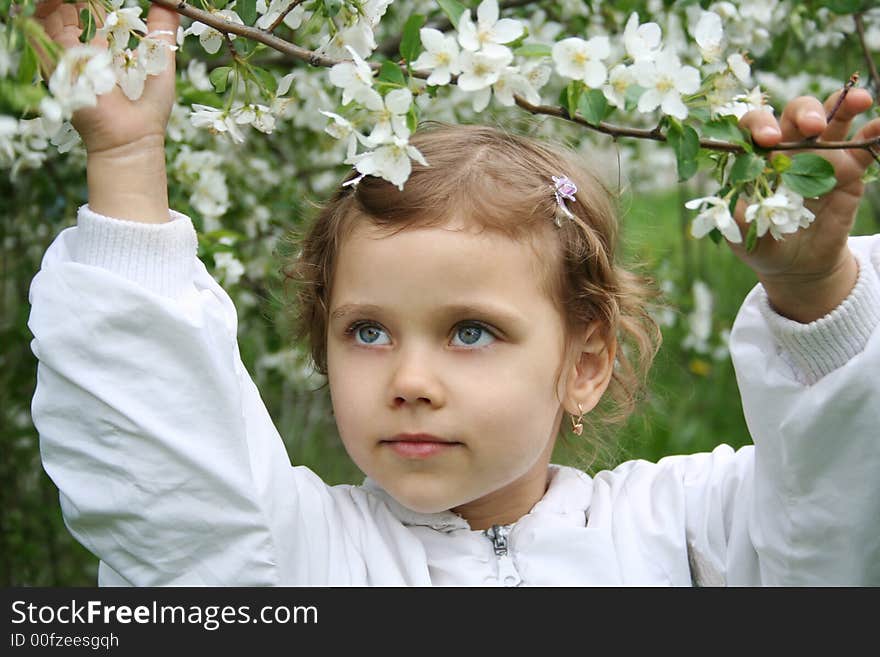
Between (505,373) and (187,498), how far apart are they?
0.47 m

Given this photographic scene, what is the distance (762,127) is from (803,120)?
0.18 feet

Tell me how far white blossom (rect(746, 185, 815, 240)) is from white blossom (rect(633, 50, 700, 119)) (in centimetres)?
14

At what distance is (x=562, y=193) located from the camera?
5.93 ft

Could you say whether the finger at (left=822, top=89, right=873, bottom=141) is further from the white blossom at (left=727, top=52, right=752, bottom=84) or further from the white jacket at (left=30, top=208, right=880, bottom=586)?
the white jacket at (left=30, top=208, right=880, bottom=586)

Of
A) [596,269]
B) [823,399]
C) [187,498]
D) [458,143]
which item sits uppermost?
[458,143]

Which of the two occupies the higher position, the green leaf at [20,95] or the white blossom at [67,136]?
the white blossom at [67,136]

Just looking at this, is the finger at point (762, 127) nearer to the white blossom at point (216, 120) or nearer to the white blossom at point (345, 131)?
the white blossom at point (345, 131)

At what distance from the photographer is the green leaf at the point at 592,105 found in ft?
4.33

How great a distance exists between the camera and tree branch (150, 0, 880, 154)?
1353 mm

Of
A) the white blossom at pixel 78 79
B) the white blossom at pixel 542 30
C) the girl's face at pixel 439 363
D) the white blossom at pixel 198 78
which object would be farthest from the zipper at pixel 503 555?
the white blossom at pixel 542 30

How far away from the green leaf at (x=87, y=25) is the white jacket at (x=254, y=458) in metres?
0.25

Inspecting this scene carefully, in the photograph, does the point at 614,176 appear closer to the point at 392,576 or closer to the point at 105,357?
the point at 392,576

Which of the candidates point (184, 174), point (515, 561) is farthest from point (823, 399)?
point (184, 174)

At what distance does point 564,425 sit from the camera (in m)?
2.14
